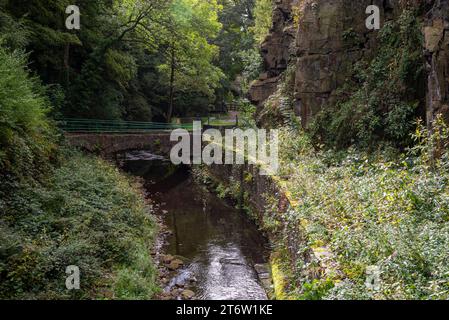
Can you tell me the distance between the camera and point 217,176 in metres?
21.2

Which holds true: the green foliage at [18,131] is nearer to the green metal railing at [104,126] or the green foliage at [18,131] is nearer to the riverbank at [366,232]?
the riverbank at [366,232]

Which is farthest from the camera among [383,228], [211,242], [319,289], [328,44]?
[328,44]

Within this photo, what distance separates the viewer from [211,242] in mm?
12672

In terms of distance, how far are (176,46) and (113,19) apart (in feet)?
12.6

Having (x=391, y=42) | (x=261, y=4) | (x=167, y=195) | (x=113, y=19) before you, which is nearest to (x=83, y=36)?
(x=113, y=19)

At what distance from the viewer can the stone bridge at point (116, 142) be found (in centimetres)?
2078

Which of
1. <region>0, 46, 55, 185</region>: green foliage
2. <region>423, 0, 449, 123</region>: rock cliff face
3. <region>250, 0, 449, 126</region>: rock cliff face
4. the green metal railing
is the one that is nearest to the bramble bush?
<region>0, 46, 55, 185</region>: green foliage

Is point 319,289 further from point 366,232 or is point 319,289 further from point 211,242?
point 211,242

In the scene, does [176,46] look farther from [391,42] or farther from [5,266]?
[5,266]

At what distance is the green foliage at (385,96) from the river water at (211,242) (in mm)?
4603

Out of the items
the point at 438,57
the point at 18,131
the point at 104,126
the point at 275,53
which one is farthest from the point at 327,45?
the point at 104,126

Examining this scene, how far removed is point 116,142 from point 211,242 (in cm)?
1298

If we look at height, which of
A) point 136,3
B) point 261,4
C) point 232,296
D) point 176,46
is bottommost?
point 232,296

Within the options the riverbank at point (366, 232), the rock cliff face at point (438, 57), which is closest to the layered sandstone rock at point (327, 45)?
the riverbank at point (366, 232)
